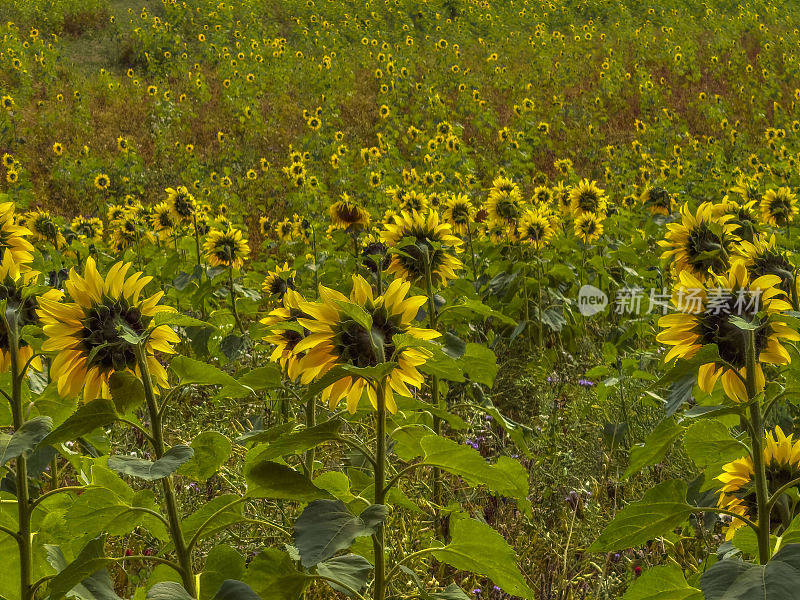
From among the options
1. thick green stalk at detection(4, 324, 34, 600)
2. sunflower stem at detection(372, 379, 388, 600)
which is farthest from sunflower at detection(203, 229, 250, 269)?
sunflower stem at detection(372, 379, 388, 600)

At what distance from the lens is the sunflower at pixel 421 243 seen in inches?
113

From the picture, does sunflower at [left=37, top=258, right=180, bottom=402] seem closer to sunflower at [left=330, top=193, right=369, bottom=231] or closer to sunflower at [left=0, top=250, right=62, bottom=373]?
sunflower at [left=0, top=250, right=62, bottom=373]

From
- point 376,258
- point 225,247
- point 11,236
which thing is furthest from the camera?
point 225,247

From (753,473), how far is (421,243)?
1.48 metres

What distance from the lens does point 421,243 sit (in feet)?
9.27

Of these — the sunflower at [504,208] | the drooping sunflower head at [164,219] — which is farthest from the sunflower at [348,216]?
the drooping sunflower head at [164,219]

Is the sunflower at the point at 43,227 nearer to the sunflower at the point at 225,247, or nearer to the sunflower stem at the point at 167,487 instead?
the sunflower at the point at 225,247

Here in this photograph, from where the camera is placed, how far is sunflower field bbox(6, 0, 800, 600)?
1.36 metres

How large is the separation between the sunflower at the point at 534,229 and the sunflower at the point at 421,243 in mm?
1987

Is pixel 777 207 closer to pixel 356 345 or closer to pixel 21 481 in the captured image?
pixel 356 345

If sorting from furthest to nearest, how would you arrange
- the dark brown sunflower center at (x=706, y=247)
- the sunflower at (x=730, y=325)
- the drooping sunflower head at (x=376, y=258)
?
1. the drooping sunflower head at (x=376, y=258)
2. the dark brown sunflower center at (x=706, y=247)
3. the sunflower at (x=730, y=325)

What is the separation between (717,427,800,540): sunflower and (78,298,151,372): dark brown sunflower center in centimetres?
134

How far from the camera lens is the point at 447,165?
32.9 ft

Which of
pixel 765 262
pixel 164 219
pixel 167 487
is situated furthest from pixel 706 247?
pixel 164 219
